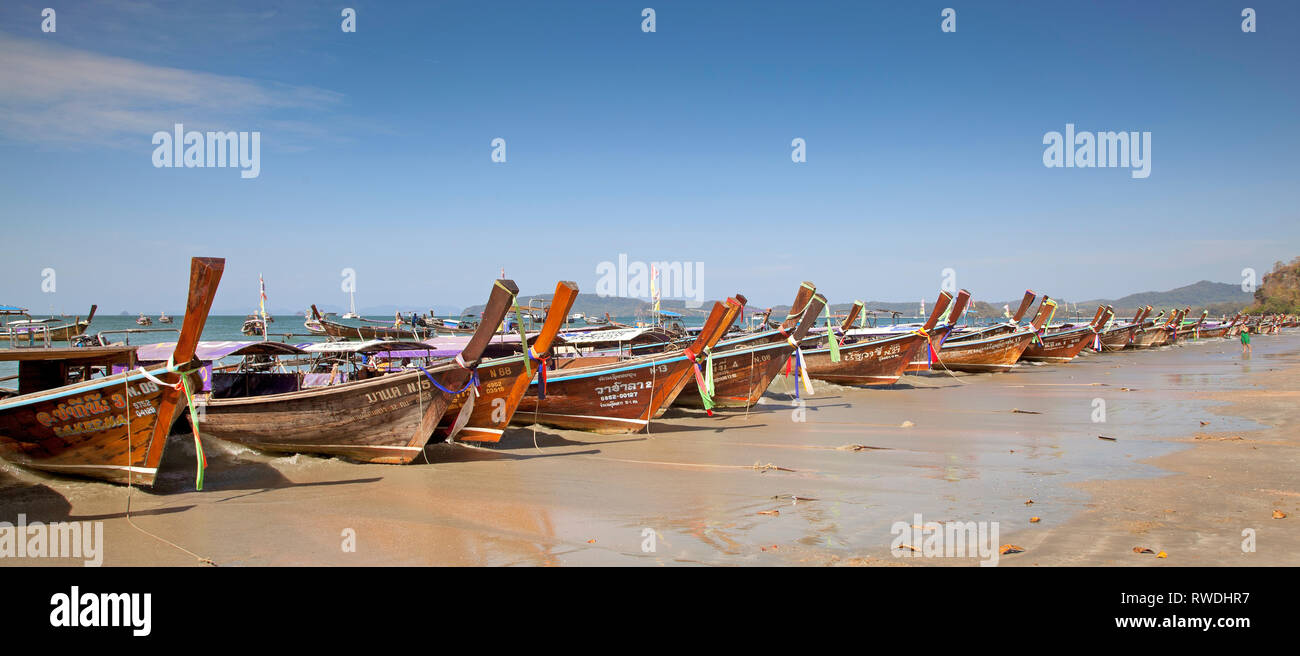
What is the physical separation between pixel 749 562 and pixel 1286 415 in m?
14.9

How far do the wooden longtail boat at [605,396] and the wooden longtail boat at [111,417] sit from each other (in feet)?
20.4

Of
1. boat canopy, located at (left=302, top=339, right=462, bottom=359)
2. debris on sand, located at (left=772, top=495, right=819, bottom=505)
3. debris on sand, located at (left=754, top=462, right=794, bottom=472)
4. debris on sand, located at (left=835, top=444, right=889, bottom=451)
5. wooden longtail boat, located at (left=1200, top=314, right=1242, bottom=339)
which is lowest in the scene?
debris on sand, located at (left=835, top=444, right=889, bottom=451)

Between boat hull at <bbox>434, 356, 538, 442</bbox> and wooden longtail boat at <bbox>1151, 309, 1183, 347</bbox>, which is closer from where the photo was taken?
boat hull at <bbox>434, 356, 538, 442</bbox>

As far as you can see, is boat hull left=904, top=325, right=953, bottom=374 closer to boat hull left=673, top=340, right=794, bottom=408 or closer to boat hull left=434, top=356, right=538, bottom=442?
boat hull left=673, top=340, right=794, bottom=408

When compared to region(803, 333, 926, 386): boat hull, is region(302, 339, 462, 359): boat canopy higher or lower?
higher

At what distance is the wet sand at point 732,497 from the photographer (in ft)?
21.1

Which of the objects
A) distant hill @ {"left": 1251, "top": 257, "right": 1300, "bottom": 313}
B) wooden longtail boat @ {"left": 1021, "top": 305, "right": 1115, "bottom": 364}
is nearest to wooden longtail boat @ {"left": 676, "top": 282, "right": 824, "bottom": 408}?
wooden longtail boat @ {"left": 1021, "top": 305, "right": 1115, "bottom": 364}

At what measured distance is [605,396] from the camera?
13.7m

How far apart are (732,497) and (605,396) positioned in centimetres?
548

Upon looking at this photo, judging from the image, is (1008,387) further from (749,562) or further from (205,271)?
(205,271)

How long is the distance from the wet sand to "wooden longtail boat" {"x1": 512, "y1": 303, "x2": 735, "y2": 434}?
368mm

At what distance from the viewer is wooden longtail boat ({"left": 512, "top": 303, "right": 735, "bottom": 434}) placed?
1357 centimetres

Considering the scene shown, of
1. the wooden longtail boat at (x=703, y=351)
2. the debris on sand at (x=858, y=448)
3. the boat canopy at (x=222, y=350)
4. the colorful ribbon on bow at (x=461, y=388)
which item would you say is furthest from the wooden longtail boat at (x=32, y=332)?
the debris on sand at (x=858, y=448)

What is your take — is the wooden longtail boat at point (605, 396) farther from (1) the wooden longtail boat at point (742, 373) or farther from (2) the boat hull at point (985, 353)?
(2) the boat hull at point (985, 353)
